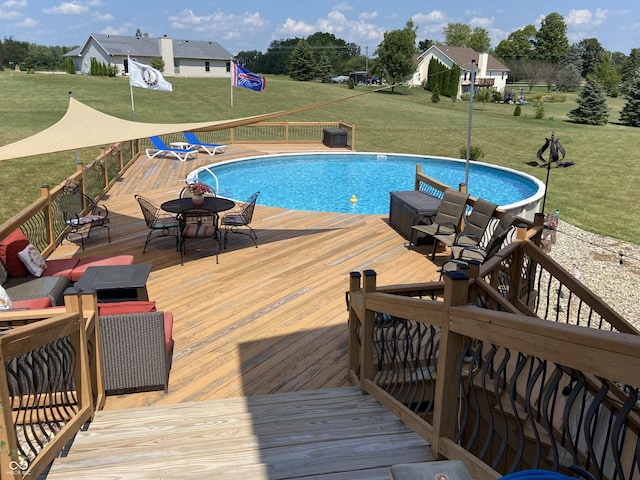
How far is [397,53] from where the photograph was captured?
45781 millimetres

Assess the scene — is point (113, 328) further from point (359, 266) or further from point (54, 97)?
point (54, 97)

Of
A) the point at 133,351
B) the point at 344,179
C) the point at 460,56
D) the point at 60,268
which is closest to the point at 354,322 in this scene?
the point at 133,351

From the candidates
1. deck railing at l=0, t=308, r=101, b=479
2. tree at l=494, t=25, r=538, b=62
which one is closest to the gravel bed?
deck railing at l=0, t=308, r=101, b=479

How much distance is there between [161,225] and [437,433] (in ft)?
19.5

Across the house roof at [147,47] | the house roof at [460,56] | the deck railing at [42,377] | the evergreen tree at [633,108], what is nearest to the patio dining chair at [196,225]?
the deck railing at [42,377]

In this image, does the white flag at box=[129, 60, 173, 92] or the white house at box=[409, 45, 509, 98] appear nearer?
the white flag at box=[129, 60, 173, 92]

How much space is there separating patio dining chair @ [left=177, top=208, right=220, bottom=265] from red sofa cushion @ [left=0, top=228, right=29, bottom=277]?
6.70ft

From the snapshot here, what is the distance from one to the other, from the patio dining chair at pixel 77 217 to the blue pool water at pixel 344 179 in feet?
13.9

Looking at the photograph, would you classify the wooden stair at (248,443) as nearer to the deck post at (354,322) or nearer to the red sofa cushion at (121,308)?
the deck post at (354,322)

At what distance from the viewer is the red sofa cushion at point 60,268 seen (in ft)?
18.3

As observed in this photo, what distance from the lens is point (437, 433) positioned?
2.41 meters

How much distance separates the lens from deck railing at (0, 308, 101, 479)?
2102 millimetres

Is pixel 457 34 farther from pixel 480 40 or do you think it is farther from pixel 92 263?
pixel 92 263

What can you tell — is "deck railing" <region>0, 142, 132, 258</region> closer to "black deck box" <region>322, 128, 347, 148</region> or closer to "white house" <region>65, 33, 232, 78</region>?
"black deck box" <region>322, 128, 347, 148</region>
